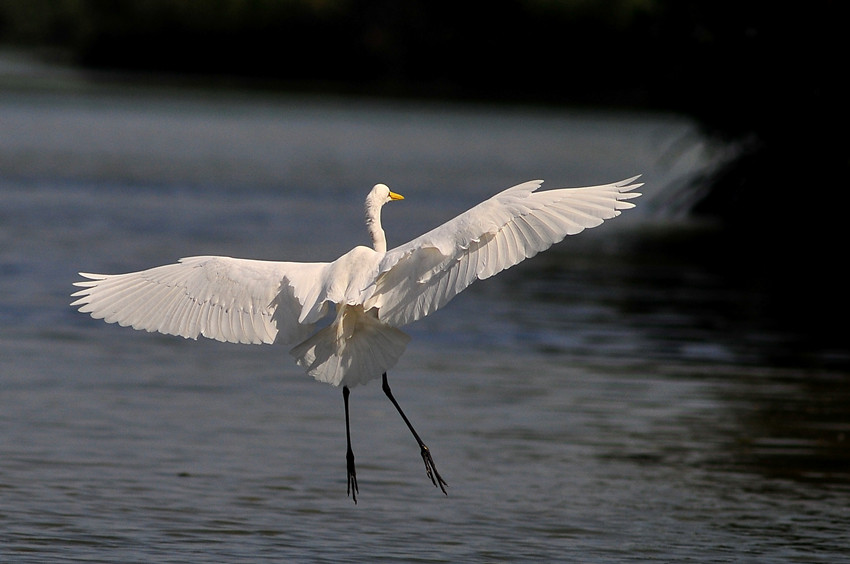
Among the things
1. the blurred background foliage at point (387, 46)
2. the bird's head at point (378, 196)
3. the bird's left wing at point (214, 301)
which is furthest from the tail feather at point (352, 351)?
the blurred background foliage at point (387, 46)

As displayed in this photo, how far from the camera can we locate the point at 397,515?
9273mm

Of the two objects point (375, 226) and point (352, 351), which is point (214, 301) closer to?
point (352, 351)

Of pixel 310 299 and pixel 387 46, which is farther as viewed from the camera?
pixel 387 46

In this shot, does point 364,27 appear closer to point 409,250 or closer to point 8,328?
point 8,328

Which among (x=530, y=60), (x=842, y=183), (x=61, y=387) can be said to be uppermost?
(x=530, y=60)

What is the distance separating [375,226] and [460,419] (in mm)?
3119

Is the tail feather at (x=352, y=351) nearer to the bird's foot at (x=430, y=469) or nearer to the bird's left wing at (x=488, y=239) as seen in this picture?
the bird's left wing at (x=488, y=239)

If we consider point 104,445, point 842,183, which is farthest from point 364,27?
point 104,445

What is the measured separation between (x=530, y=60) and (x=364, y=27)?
24.5 ft

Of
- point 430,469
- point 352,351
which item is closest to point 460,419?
point 430,469

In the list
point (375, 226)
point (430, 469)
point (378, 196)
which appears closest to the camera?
point (375, 226)

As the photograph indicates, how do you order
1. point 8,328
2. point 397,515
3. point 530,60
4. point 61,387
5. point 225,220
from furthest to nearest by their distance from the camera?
point 530,60 < point 225,220 < point 8,328 < point 61,387 < point 397,515

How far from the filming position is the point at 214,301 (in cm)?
886

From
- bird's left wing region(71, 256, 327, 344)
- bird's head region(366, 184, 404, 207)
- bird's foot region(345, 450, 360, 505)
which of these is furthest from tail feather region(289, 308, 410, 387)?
bird's head region(366, 184, 404, 207)
